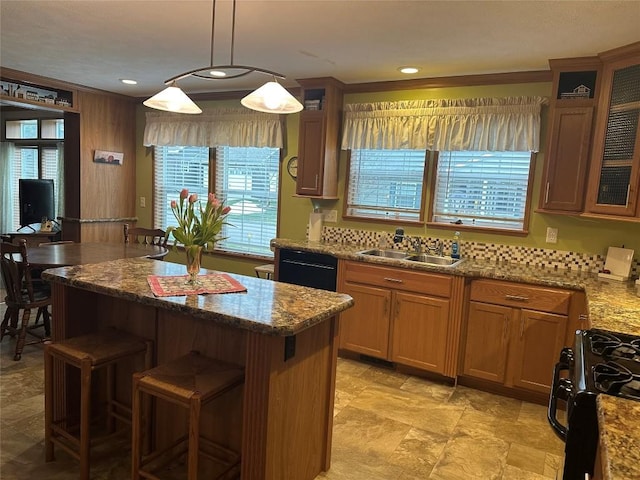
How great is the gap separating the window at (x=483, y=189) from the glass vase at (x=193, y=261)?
2.38 meters

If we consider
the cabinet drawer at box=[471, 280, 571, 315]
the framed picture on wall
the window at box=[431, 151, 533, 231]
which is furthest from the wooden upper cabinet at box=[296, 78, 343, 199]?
the framed picture on wall

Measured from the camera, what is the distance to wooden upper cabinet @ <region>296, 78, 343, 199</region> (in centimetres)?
411

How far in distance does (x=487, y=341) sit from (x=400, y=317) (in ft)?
2.13

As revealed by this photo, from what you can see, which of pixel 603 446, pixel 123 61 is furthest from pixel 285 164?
pixel 603 446

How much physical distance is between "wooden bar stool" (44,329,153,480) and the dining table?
1301 millimetres

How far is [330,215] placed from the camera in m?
4.48

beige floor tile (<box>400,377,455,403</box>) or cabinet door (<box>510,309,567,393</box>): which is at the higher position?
cabinet door (<box>510,309,567,393</box>)

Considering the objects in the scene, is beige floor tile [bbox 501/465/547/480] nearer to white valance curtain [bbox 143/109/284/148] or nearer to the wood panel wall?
white valance curtain [bbox 143/109/284/148]

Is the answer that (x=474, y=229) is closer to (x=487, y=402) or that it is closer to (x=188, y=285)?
(x=487, y=402)

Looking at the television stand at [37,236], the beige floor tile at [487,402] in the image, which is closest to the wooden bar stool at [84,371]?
the beige floor tile at [487,402]

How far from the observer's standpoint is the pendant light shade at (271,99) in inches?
87.3

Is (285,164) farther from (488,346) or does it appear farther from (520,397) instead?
(520,397)

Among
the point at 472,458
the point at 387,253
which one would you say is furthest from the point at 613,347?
the point at 387,253

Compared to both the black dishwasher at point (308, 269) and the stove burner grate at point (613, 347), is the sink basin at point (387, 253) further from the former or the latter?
the stove burner grate at point (613, 347)
